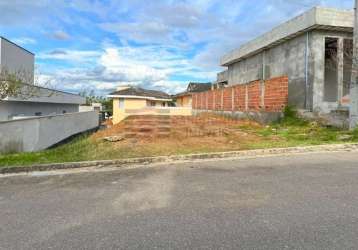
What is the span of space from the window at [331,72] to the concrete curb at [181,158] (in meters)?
→ 8.51

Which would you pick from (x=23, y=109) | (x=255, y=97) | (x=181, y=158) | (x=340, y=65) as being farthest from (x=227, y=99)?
(x=181, y=158)

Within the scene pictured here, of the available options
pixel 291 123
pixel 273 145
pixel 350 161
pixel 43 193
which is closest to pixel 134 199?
pixel 43 193

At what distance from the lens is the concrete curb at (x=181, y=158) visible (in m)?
8.28

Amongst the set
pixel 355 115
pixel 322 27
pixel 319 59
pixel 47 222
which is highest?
pixel 322 27

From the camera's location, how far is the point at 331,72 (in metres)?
19.1

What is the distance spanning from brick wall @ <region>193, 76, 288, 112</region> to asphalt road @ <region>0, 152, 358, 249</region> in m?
11.4

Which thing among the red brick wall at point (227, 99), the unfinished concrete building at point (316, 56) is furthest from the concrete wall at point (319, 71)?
the red brick wall at point (227, 99)

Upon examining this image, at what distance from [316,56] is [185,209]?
1455 cm

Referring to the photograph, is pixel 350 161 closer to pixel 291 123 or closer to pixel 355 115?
pixel 355 115

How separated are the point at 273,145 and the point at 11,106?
604 inches

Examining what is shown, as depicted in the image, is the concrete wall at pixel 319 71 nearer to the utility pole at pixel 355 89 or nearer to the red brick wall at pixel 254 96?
the utility pole at pixel 355 89

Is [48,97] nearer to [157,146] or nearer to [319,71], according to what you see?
[157,146]

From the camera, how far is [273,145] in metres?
11.1

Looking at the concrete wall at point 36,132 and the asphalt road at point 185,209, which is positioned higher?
the concrete wall at point 36,132
